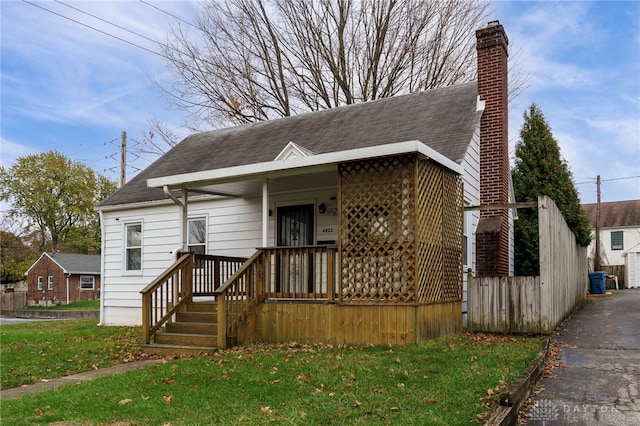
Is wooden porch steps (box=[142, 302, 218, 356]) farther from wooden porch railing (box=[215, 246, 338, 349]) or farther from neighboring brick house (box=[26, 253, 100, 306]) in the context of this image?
neighboring brick house (box=[26, 253, 100, 306])

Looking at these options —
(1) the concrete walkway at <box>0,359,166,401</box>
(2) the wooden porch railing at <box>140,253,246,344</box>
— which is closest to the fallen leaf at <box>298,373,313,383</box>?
(1) the concrete walkway at <box>0,359,166,401</box>

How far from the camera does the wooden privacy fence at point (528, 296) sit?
9.34m

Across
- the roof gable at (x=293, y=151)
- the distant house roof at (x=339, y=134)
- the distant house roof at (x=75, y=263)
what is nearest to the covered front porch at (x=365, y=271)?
the roof gable at (x=293, y=151)

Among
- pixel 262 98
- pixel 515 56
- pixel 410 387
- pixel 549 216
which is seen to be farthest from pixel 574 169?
pixel 410 387

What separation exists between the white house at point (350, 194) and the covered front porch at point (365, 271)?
0.03 m

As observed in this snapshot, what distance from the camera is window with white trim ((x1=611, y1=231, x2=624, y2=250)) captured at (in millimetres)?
40188

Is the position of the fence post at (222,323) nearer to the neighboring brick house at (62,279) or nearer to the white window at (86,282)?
the neighboring brick house at (62,279)

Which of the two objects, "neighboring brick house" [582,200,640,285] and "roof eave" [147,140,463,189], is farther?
"neighboring brick house" [582,200,640,285]

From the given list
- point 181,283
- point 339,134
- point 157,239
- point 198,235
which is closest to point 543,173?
point 339,134

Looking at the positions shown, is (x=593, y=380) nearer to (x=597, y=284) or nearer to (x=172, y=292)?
(x=172, y=292)

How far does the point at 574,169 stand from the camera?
1936cm

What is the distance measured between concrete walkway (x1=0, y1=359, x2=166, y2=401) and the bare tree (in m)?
18.3

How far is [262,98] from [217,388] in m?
20.9

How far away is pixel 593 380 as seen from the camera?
6137 millimetres
